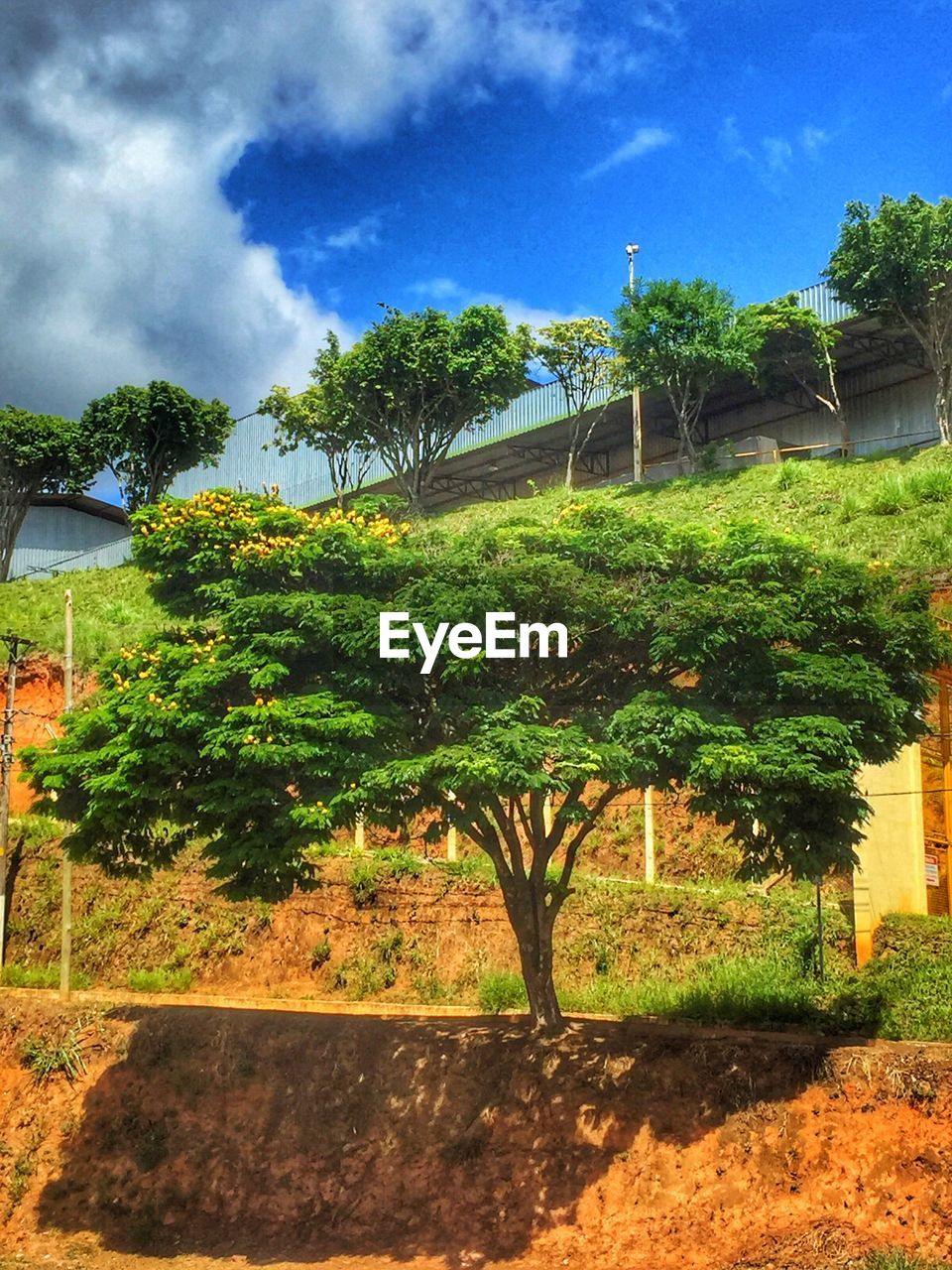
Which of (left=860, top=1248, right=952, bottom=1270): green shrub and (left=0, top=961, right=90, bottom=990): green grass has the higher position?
(left=0, top=961, right=90, bottom=990): green grass

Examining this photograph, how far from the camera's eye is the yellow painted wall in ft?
66.1

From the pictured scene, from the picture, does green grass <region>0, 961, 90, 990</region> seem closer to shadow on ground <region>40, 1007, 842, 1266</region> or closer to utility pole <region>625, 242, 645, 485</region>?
shadow on ground <region>40, 1007, 842, 1266</region>

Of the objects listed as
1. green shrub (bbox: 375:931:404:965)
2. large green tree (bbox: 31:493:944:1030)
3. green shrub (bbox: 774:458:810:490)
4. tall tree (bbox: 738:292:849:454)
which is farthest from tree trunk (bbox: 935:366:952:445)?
large green tree (bbox: 31:493:944:1030)

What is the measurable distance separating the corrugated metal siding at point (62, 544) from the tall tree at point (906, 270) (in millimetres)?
30809

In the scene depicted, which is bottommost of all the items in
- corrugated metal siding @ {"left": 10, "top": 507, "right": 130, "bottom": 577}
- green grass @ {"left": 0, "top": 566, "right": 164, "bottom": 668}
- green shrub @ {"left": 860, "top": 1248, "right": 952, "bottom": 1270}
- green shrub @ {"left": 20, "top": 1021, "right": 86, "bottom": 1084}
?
green shrub @ {"left": 860, "top": 1248, "right": 952, "bottom": 1270}

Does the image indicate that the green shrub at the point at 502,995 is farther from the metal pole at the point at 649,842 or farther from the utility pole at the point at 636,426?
the utility pole at the point at 636,426

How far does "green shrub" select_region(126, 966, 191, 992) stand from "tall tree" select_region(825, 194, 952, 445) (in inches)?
1014

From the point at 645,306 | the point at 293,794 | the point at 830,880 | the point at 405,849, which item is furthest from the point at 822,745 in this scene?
the point at 645,306

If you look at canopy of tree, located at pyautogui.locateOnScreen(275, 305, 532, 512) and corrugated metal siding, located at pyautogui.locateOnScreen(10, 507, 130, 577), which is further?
corrugated metal siding, located at pyautogui.locateOnScreen(10, 507, 130, 577)

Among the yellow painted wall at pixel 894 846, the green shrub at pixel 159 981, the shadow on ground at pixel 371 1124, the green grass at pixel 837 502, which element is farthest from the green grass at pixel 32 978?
the green grass at pixel 837 502

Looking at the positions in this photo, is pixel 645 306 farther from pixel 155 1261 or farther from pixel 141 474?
pixel 155 1261

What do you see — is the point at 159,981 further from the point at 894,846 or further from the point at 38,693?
the point at 38,693

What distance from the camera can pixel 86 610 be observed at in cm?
4434

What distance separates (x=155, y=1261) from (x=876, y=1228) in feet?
32.7
